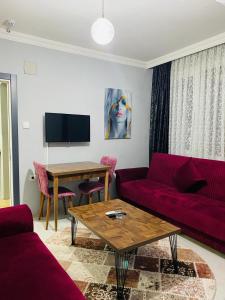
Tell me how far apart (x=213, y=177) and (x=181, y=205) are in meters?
0.66

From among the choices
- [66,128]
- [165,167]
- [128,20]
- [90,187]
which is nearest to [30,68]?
[66,128]

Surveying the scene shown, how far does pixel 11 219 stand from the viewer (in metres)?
1.93

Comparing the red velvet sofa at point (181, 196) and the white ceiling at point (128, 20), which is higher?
the white ceiling at point (128, 20)

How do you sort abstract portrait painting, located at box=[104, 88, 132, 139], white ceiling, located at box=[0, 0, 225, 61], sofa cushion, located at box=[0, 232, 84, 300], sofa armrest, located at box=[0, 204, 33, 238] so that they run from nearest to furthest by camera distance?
sofa cushion, located at box=[0, 232, 84, 300] < sofa armrest, located at box=[0, 204, 33, 238] < white ceiling, located at box=[0, 0, 225, 61] < abstract portrait painting, located at box=[104, 88, 132, 139]

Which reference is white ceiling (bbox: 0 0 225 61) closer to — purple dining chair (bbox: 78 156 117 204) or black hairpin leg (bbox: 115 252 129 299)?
purple dining chair (bbox: 78 156 117 204)

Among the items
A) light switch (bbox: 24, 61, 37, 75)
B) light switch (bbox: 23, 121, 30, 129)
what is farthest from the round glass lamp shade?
light switch (bbox: 23, 121, 30, 129)

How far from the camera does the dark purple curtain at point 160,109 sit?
413cm

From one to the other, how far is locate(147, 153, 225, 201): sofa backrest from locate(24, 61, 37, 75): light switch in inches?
92.8

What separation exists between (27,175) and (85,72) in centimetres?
186

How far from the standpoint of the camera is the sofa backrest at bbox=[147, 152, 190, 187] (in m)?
3.62

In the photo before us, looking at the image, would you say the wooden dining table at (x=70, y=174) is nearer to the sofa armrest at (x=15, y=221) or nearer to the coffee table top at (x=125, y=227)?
the coffee table top at (x=125, y=227)

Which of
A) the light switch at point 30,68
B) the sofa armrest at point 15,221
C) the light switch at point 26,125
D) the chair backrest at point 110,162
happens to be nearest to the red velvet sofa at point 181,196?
the chair backrest at point 110,162

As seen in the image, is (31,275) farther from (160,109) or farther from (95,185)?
(160,109)

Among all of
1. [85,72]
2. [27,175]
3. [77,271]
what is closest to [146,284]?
[77,271]
